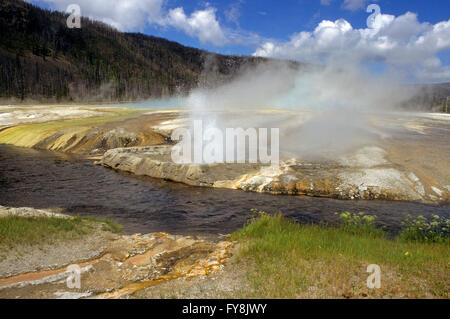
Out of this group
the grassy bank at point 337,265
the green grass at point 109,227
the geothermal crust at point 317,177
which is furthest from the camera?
the geothermal crust at point 317,177

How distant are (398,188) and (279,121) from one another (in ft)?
47.5

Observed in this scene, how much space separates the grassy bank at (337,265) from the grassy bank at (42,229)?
148 inches

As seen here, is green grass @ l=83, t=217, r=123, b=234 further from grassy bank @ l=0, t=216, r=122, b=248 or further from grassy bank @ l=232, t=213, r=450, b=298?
grassy bank @ l=232, t=213, r=450, b=298

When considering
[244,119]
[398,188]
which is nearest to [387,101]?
[244,119]

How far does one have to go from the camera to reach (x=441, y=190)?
1239 cm

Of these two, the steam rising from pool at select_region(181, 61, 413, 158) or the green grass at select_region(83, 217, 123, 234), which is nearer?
the green grass at select_region(83, 217, 123, 234)

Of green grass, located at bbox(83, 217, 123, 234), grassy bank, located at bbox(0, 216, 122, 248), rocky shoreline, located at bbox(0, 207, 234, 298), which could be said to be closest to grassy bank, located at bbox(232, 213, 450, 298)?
rocky shoreline, located at bbox(0, 207, 234, 298)

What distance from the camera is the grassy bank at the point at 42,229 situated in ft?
20.4

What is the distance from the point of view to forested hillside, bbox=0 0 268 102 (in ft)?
269

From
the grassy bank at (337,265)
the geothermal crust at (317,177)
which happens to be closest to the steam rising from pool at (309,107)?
the geothermal crust at (317,177)

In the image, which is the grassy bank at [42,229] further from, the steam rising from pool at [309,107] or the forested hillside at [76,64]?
the forested hillside at [76,64]

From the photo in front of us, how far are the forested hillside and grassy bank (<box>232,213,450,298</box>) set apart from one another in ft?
275

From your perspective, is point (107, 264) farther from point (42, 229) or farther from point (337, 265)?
point (337, 265)

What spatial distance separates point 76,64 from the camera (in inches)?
3969
